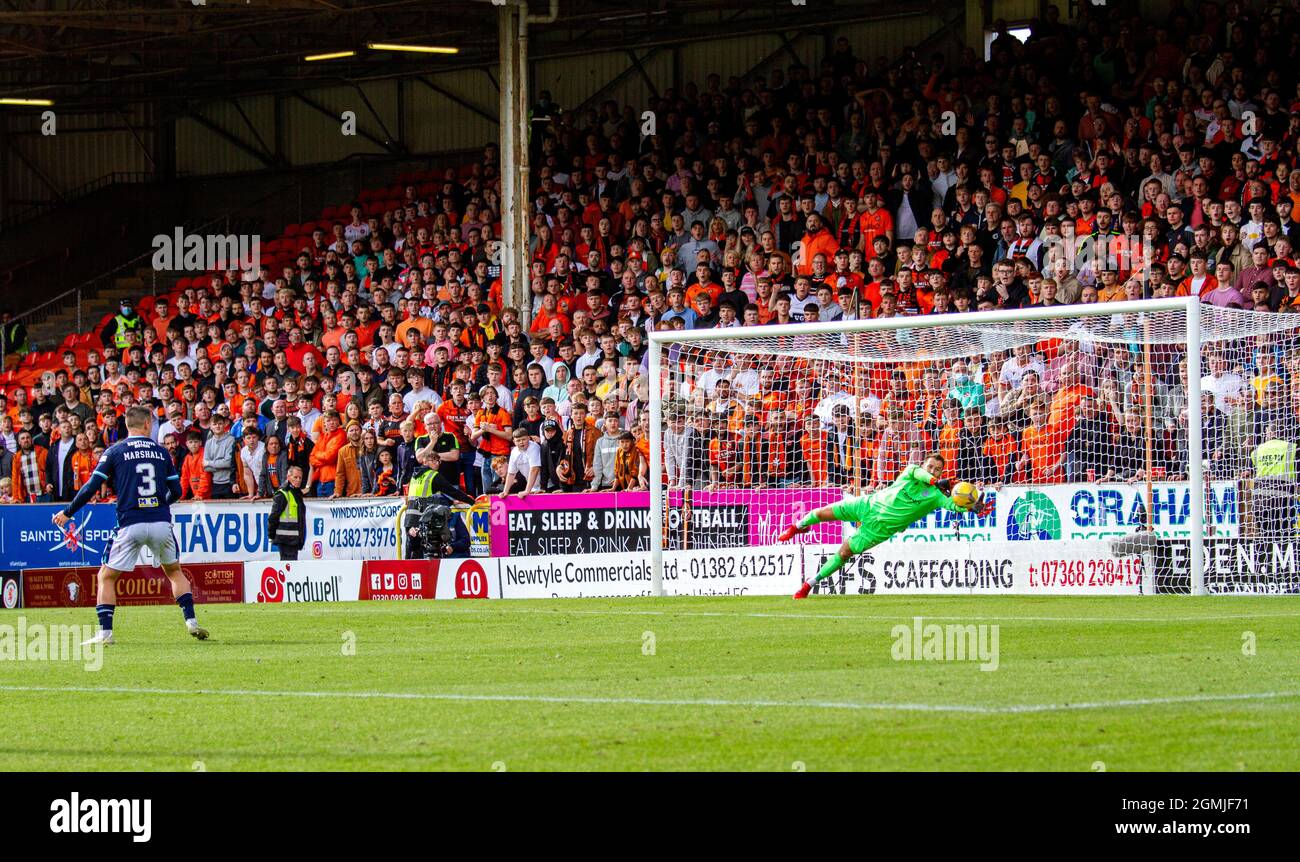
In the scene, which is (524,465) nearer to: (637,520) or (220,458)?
(637,520)

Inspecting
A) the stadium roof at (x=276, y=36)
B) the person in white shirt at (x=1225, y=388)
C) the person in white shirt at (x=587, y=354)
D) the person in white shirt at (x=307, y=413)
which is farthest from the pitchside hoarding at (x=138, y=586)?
the person in white shirt at (x=1225, y=388)

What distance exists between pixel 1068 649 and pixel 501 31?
18574mm

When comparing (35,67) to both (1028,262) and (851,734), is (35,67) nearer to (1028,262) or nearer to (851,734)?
(1028,262)

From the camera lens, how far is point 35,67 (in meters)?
37.2

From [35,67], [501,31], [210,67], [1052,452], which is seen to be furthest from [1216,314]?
[35,67]

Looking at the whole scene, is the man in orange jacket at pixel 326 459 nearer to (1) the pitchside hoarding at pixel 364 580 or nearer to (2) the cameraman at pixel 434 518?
(1) the pitchside hoarding at pixel 364 580

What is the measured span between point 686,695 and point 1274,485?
9839 mm

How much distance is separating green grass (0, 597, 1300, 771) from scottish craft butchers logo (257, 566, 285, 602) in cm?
668

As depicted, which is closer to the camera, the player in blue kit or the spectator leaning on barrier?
the player in blue kit

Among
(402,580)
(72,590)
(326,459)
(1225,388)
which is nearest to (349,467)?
(326,459)

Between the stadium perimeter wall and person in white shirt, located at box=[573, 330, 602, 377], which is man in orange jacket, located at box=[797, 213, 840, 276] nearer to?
person in white shirt, located at box=[573, 330, 602, 377]

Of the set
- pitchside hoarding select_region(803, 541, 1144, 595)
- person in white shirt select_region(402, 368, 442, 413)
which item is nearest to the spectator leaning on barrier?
person in white shirt select_region(402, 368, 442, 413)

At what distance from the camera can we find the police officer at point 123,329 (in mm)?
31802

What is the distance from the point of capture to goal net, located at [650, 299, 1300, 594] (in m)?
17.7
